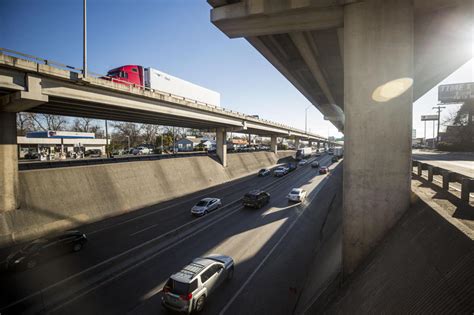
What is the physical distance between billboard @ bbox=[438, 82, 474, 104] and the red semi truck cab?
75512mm

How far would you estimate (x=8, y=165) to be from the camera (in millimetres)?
14859

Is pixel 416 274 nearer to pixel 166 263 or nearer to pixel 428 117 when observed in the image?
pixel 166 263

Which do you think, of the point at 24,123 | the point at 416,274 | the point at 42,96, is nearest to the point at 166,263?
the point at 416,274

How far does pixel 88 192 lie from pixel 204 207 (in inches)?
392

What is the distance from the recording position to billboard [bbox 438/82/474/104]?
57.2 meters

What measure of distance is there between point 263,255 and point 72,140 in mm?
61102

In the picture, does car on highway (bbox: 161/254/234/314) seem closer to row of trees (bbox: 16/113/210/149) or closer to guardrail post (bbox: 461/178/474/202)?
guardrail post (bbox: 461/178/474/202)

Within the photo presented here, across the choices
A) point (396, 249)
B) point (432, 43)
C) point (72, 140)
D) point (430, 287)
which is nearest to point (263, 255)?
point (396, 249)

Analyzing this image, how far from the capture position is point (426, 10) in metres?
7.07

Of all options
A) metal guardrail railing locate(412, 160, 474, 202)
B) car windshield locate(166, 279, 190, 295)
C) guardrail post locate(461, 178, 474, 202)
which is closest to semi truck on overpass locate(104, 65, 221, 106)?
car windshield locate(166, 279, 190, 295)

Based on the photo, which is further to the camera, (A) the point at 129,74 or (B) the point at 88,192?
(A) the point at 129,74

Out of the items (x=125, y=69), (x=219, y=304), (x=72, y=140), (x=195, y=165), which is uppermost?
(x=125, y=69)

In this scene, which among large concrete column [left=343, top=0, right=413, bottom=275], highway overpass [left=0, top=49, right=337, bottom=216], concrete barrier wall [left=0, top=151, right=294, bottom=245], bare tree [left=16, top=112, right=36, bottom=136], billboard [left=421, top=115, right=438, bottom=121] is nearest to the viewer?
large concrete column [left=343, top=0, right=413, bottom=275]

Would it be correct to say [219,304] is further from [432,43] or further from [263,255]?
[432,43]
